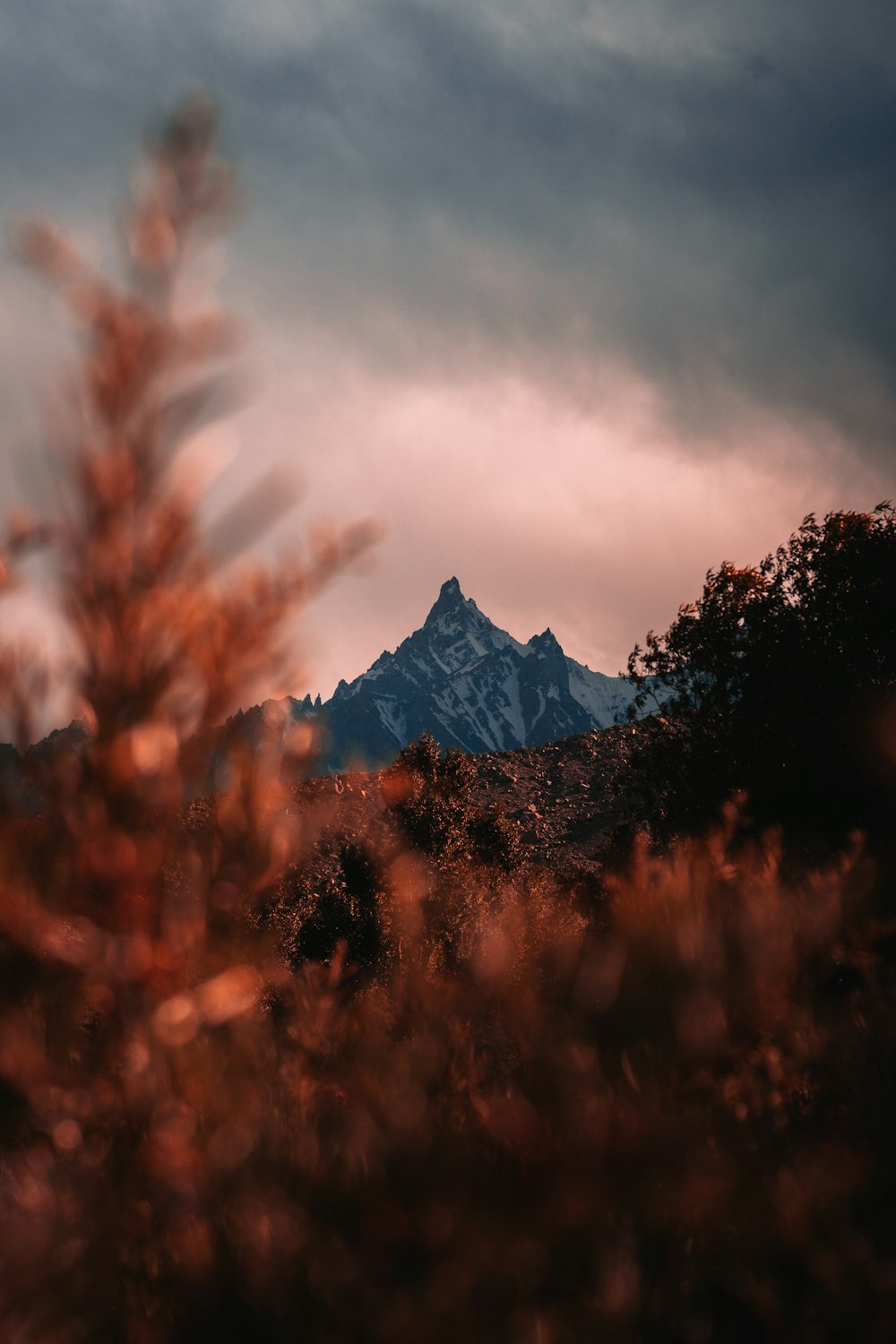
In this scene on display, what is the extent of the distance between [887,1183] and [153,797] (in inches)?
182

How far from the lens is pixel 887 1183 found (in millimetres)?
3676

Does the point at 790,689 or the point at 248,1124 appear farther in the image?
the point at 790,689

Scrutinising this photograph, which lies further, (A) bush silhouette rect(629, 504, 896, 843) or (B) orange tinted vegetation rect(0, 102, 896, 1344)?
(A) bush silhouette rect(629, 504, 896, 843)

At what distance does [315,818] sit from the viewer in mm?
3906

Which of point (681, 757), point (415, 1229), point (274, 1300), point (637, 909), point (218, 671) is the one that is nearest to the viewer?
point (274, 1300)

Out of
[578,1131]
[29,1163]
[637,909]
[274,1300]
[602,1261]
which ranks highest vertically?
[29,1163]

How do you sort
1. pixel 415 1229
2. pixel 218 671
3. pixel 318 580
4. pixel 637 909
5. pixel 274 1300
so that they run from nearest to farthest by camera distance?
pixel 274 1300, pixel 415 1229, pixel 218 671, pixel 318 580, pixel 637 909

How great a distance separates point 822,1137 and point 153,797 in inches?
174

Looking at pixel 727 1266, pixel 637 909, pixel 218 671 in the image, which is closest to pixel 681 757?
pixel 637 909

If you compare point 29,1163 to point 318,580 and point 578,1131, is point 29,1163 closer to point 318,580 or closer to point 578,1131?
point 578,1131

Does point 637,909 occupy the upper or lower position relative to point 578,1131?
upper

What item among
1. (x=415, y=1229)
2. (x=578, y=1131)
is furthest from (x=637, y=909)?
(x=415, y=1229)

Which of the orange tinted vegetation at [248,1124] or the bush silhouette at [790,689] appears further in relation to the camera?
the bush silhouette at [790,689]

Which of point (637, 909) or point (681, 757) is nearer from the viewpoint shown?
point (637, 909)
